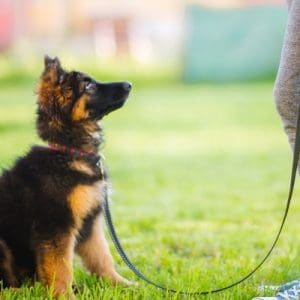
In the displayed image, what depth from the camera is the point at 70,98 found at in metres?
3.98

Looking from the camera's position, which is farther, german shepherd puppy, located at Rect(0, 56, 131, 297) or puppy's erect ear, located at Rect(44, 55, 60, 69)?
puppy's erect ear, located at Rect(44, 55, 60, 69)

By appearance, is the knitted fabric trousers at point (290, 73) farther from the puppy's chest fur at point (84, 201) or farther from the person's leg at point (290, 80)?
the puppy's chest fur at point (84, 201)

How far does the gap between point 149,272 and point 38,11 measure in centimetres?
2570

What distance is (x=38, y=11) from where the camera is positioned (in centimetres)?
2856

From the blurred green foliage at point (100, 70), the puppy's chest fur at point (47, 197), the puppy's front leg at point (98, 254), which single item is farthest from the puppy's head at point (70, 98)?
the blurred green foliage at point (100, 70)

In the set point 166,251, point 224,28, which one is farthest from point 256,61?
point 166,251

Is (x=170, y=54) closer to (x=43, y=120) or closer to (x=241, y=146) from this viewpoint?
(x=241, y=146)

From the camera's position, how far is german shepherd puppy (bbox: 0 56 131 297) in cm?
364

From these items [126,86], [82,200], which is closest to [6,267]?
[82,200]

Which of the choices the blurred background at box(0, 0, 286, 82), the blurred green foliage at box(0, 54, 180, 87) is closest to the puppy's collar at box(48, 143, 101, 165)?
the blurred background at box(0, 0, 286, 82)

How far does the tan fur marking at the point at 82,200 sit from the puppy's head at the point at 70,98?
0.41 metres

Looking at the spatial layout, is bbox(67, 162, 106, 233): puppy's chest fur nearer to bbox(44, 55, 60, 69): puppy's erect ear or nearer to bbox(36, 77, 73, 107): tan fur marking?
bbox(36, 77, 73, 107): tan fur marking

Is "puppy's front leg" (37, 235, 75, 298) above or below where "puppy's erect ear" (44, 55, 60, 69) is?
below

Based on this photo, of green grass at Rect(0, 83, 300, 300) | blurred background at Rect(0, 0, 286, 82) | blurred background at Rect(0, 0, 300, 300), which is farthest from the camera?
blurred background at Rect(0, 0, 286, 82)
